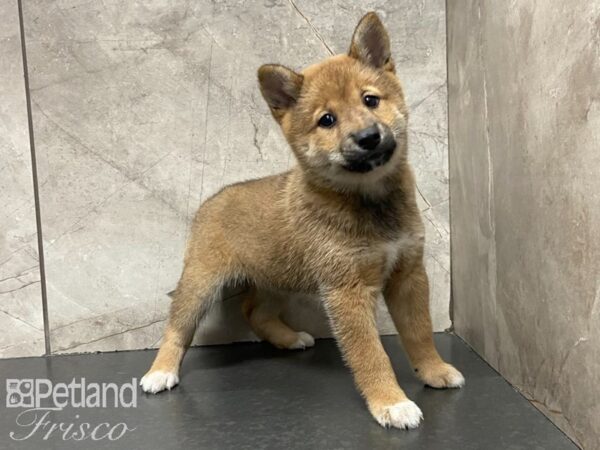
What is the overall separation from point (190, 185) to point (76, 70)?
86cm

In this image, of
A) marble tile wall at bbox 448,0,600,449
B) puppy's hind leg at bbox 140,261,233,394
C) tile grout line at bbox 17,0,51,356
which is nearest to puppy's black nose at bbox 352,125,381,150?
marble tile wall at bbox 448,0,600,449

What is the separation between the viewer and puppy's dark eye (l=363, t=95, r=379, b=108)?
7.36ft

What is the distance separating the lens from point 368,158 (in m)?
2.09

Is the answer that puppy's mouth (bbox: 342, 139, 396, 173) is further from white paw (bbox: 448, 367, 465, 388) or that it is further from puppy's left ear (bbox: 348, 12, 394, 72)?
white paw (bbox: 448, 367, 465, 388)

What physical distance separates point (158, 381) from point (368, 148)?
1.43m

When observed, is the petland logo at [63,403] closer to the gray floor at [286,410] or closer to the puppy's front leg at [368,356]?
the gray floor at [286,410]

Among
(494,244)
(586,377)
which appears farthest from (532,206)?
(586,377)

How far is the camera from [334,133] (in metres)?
2.20

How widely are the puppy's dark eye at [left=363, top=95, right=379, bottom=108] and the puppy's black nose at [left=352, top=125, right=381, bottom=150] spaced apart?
0.22 meters

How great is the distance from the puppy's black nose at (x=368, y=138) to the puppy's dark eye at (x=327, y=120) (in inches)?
8.0

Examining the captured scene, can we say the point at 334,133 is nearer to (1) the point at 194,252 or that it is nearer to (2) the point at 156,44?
(1) the point at 194,252

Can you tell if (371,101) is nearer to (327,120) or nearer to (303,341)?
(327,120)

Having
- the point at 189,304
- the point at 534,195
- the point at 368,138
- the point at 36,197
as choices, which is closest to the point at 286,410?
the point at 189,304

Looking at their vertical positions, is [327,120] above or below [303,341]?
above
